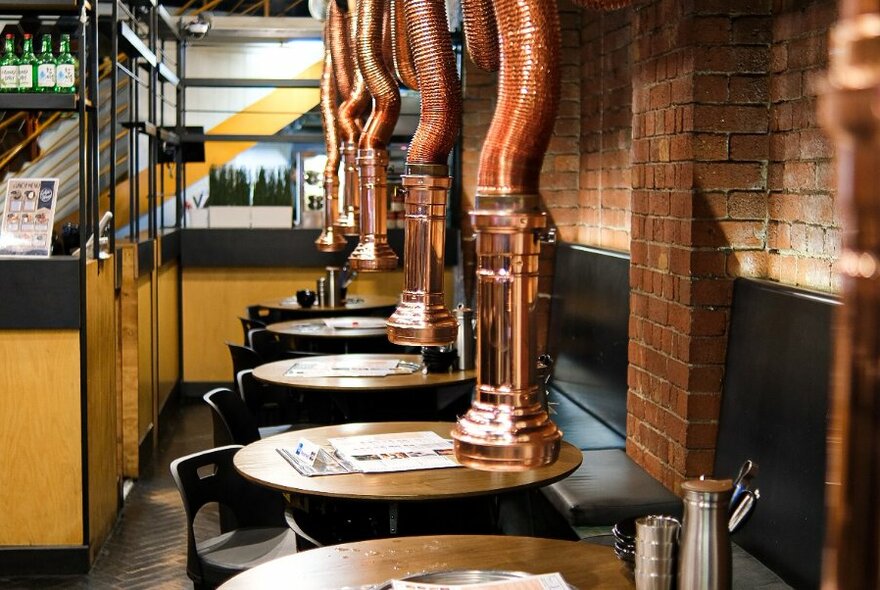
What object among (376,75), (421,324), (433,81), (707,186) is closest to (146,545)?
(707,186)

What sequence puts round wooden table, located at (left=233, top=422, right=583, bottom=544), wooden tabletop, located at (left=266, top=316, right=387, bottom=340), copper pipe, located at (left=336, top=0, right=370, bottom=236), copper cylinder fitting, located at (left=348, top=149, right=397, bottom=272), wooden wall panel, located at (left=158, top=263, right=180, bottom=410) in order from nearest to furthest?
copper cylinder fitting, located at (left=348, top=149, right=397, bottom=272)
copper pipe, located at (left=336, top=0, right=370, bottom=236)
round wooden table, located at (left=233, top=422, right=583, bottom=544)
wooden tabletop, located at (left=266, top=316, right=387, bottom=340)
wooden wall panel, located at (left=158, top=263, right=180, bottom=410)

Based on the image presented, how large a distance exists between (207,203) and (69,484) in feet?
17.8

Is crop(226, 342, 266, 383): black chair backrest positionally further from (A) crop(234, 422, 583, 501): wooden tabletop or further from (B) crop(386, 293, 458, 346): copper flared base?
(B) crop(386, 293, 458, 346): copper flared base

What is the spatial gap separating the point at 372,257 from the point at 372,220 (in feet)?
0.27

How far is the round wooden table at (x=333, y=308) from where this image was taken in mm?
8094

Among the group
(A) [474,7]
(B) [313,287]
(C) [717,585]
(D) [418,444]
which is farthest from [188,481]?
(B) [313,287]

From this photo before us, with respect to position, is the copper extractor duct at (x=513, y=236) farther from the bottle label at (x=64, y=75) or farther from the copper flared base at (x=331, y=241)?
the bottle label at (x=64, y=75)

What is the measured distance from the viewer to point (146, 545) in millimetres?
5484

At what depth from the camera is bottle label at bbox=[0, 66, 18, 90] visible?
5000mm

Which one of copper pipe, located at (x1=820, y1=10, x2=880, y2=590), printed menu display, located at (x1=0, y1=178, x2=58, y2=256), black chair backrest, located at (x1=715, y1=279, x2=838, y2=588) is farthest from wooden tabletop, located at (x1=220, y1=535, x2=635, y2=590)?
printed menu display, located at (x1=0, y1=178, x2=58, y2=256)

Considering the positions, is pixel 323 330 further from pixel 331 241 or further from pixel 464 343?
pixel 331 241

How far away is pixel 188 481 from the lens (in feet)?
12.0

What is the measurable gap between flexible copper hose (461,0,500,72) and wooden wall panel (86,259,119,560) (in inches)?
156

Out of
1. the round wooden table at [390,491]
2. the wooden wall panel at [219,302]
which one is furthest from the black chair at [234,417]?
the wooden wall panel at [219,302]
